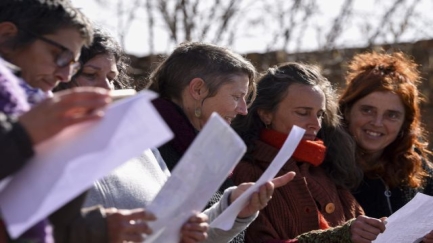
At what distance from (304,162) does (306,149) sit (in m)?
0.12

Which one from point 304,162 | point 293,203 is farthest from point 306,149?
point 293,203

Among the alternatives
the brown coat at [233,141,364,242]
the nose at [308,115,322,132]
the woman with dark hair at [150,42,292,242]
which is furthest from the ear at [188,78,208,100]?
the nose at [308,115,322,132]

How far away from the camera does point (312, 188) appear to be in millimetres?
4172

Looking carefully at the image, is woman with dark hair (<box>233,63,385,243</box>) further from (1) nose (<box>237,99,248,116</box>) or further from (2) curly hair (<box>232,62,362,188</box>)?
(1) nose (<box>237,99,248,116</box>)

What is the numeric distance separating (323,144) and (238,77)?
0.76 metres

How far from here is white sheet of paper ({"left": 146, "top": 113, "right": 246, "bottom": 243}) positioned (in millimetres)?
2490

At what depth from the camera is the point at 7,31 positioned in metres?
2.46

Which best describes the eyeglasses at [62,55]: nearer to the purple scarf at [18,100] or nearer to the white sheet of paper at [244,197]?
the purple scarf at [18,100]

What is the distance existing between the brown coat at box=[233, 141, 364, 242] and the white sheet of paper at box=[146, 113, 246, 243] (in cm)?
140

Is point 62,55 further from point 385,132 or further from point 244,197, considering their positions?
point 385,132

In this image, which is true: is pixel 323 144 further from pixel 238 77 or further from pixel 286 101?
pixel 238 77

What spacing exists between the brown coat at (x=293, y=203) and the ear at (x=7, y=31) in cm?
175

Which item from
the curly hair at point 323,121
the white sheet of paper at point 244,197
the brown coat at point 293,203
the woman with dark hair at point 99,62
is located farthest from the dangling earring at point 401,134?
the white sheet of paper at point 244,197

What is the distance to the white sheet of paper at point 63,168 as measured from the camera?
199 centimetres
